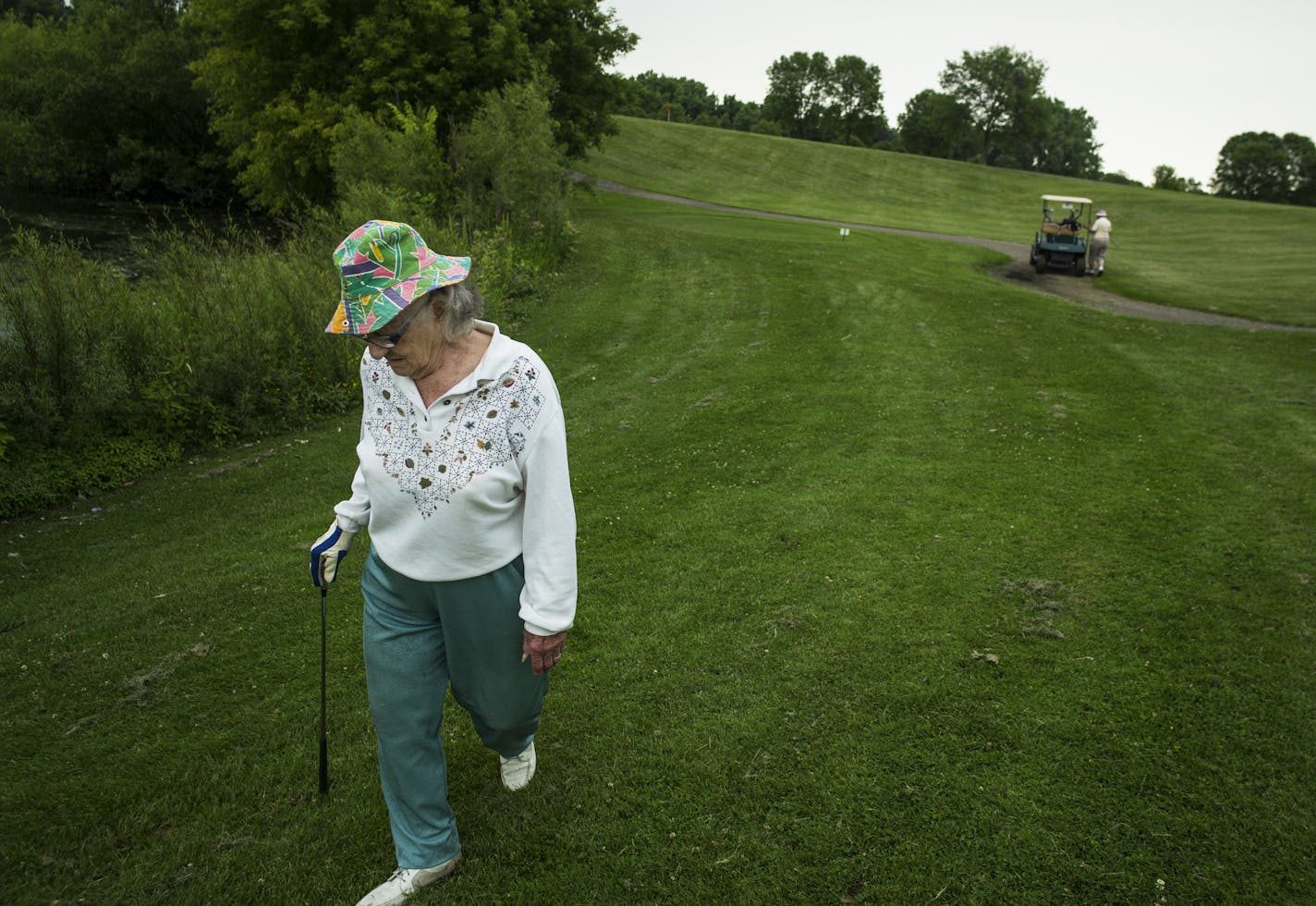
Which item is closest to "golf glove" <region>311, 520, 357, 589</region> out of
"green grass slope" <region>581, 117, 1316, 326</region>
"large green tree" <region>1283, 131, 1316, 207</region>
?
"green grass slope" <region>581, 117, 1316, 326</region>

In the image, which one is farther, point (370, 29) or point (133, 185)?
point (133, 185)

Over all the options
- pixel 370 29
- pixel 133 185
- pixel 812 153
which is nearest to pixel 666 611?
pixel 370 29

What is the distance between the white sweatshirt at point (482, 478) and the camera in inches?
115

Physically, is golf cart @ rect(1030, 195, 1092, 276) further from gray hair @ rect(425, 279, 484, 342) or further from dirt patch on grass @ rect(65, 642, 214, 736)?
gray hair @ rect(425, 279, 484, 342)

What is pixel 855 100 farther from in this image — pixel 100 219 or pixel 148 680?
pixel 148 680

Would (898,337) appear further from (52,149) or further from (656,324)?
(52,149)

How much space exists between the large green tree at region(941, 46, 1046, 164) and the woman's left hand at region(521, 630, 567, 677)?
261 feet

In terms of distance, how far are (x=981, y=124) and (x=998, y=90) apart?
122 inches

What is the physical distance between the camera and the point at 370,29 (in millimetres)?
27516

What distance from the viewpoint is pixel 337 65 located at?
29.5 metres

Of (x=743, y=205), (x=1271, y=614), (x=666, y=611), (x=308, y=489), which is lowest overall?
(x=308, y=489)

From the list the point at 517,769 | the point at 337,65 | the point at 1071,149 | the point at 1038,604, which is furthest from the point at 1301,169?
the point at 517,769

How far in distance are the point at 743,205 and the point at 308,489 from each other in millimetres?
34361

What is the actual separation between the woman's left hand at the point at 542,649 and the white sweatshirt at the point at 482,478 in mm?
54
